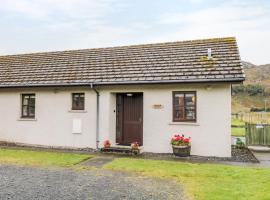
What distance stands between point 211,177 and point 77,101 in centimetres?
844

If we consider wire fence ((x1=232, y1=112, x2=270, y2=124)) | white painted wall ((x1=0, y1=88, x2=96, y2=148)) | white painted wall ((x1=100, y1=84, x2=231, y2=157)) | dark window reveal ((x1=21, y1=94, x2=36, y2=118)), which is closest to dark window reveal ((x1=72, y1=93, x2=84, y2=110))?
white painted wall ((x1=0, y1=88, x2=96, y2=148))

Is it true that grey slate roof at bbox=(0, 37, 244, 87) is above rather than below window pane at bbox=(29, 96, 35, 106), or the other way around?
above

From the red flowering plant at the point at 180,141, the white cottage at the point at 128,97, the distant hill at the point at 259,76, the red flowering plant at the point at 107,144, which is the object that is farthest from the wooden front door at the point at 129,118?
the distant hill at the point at 259,76

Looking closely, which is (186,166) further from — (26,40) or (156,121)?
(26,40)

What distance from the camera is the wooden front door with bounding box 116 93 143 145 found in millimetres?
14477

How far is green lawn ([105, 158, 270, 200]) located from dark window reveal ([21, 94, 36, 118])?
268 inches

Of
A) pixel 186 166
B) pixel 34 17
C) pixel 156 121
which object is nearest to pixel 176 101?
pixel 156 121

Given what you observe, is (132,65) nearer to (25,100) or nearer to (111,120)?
(111,120)

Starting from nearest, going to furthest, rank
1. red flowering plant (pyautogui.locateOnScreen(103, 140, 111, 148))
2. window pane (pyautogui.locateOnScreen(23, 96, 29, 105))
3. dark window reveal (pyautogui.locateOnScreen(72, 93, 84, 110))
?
red flowering plant (pyautogui.locateOnScreen(103, 140, 111, 148)) → dark window reveal (pyautogui.locateOnScreen(72, 93, 84, 110)) → window pane (pyautogui.locateOnScreen(23, 96, 29, 105))

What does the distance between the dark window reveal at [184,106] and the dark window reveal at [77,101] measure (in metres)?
4.79

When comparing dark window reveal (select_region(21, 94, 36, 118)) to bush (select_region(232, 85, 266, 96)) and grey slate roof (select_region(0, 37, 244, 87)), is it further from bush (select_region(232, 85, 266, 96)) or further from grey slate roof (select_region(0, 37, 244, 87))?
bush (select_region(232, 85, 266, 96))

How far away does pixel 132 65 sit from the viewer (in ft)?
49.3

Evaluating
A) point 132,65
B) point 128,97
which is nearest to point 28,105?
point 128,97

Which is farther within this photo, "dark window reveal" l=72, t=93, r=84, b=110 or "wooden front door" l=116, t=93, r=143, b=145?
"dark window reveal" l=72, t=93, r=84, b=110
